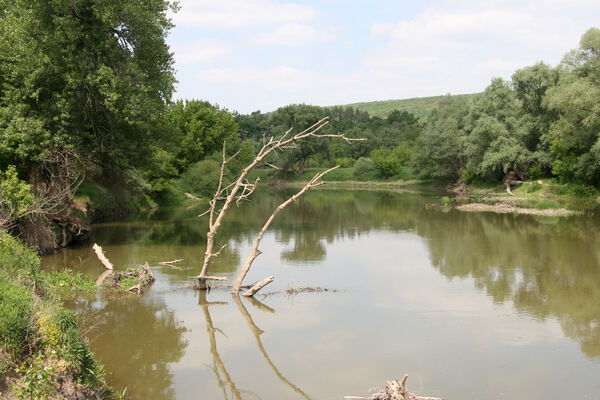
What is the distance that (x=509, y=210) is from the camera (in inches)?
1345

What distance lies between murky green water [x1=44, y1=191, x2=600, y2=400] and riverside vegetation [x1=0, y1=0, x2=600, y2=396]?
1802 mm

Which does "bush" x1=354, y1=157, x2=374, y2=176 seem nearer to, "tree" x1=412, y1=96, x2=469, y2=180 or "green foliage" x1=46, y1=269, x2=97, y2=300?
"tree" x1=412, y1=96, x2=469, y2=180

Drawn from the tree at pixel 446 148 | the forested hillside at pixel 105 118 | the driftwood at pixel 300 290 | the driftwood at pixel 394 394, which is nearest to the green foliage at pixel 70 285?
the forested hillside at pixel 105 118

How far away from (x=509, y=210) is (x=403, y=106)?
454 ft

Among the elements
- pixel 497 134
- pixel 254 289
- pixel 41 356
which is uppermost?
pixel 497 134

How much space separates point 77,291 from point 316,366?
7.62 metres

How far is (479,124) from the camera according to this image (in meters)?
45.0

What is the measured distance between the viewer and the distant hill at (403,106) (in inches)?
6171

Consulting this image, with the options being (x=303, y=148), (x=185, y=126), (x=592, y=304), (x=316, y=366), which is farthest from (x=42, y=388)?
(x=303, y=148)

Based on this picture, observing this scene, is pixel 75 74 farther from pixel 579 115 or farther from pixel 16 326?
pixel 579 115

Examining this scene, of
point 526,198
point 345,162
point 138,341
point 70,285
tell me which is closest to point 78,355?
point 138,341

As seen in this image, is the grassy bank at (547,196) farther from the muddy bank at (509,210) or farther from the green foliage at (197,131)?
the green foliage at (197,131)

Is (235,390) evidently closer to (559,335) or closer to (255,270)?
(559,335)

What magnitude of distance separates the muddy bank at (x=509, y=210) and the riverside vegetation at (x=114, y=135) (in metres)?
1.72
